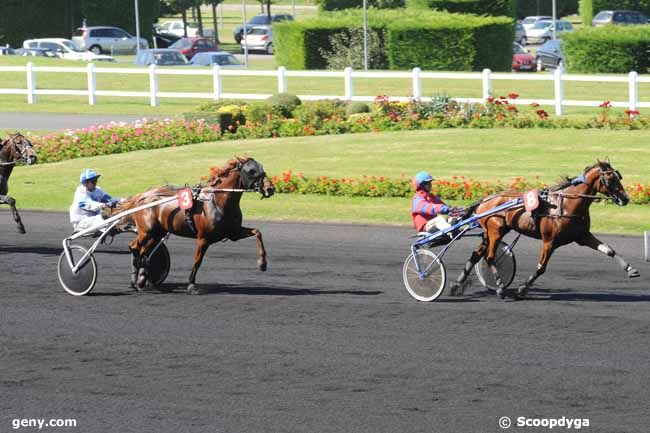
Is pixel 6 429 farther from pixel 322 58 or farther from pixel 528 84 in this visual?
pixel 322 58

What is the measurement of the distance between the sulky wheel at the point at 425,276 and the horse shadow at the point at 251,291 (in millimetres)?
601

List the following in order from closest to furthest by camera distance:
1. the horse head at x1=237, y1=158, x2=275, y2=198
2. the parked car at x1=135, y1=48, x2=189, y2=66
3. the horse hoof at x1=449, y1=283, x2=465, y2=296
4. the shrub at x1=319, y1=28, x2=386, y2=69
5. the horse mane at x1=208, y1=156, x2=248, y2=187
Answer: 1. the horse head at x1=237, y1=158, x2=275, y2=198
2. the horse mane at x1=208, y1=156, x2=248, y2=187
3. the horse hoof at x1=449, y1=283, x2=465, y2=296
4. the shrub at x1=319, y1=28, x2=386, y2=69
5. the parked car at x1=135, y1=48, x2=189, y2=66

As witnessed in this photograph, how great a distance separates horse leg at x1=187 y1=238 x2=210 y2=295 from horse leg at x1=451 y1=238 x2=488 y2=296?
2.74 meters

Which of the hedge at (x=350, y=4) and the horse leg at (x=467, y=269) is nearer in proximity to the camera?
the horse leg at (x=467, y=269)

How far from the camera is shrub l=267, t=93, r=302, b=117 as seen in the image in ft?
93.8

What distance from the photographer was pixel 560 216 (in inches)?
492

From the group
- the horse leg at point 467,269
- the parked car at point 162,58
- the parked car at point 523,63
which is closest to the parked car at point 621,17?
the parked car at point 523,63

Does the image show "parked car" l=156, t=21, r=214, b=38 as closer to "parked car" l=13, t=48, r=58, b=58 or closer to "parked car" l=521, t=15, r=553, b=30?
"parked car" l=521, t=15, r=553, b=30

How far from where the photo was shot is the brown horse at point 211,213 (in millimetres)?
12898

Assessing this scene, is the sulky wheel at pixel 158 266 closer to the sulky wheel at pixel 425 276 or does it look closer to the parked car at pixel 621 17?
the sulky wheel at pixel 425 276

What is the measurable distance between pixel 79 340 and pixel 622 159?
44.0 ft

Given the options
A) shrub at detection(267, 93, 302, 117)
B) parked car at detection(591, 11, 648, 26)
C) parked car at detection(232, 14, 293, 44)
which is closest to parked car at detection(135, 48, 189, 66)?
parked car at detection(591, 11, 648, 26)

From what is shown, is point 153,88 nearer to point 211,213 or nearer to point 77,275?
point 77,275
